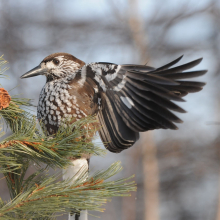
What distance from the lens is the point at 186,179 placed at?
4309 mm

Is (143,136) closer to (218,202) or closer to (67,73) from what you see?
Result: (218,202)

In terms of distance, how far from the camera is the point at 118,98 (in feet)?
4.38

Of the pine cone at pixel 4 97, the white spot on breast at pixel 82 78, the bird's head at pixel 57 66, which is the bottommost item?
the pine cone at pixel 4 97

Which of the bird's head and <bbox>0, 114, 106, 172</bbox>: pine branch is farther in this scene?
the bird's head

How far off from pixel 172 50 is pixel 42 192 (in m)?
4.07

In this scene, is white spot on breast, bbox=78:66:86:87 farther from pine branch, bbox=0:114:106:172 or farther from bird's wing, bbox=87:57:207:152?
pine branch, bbox=0:114:106:172

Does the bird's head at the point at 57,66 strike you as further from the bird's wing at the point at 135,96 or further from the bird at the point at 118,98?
the bird's wing at the point at 135,96

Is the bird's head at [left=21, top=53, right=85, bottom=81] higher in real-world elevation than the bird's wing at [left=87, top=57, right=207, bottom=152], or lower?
higher

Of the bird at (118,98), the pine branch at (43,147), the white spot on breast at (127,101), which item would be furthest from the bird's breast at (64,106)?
the pine branch at (43,147)

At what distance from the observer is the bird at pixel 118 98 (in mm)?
1199

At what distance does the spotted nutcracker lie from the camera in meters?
1.20

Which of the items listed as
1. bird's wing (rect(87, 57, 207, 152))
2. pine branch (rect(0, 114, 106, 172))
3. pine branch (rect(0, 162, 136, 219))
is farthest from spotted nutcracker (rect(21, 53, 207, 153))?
pine branch (rect(0, 162, 136, 219))

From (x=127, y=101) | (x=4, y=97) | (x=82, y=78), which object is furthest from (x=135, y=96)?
(x=4, y=97)

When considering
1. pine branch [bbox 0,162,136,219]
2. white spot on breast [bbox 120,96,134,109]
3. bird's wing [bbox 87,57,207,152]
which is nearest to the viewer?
pine branch [bbox 0,162,136,219]
